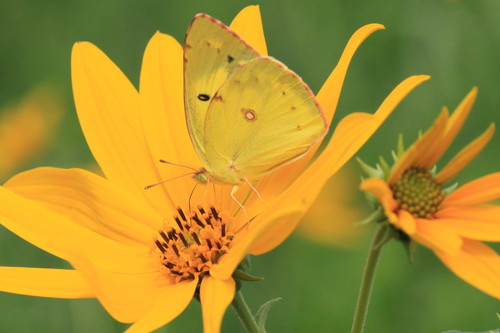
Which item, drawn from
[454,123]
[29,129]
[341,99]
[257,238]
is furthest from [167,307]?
[29,129]

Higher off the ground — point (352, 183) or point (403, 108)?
point (403, 108)

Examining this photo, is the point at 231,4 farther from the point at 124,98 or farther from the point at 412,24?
the point at 124,98

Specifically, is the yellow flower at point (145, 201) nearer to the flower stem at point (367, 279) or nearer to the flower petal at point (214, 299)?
the flower petal at point (214, 299)

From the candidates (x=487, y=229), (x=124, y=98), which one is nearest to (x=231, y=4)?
(x=124, y=98)

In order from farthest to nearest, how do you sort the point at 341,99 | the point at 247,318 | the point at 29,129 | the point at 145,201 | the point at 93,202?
1. the point at 29,129
2. the point at 341,99
3. the point at 145,201
4. the point at 93,202
5. the point at 247,318

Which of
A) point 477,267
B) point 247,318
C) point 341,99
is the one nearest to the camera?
point 477,267

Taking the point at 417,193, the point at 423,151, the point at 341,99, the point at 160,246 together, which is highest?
the point at 423,151

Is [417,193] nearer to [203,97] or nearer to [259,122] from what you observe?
[259,122]

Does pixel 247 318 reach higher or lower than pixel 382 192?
lower
